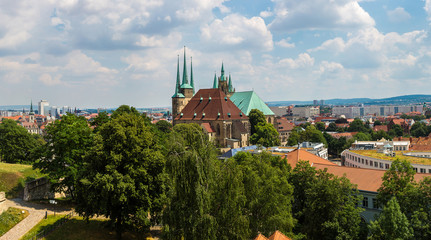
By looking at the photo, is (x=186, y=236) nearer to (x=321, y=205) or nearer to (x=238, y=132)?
(x=321, y=205)

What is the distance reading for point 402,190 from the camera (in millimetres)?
28094

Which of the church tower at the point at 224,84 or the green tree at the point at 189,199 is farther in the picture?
the church tower at the point at 224,84

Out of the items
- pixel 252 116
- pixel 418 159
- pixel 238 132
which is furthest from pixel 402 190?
pixel 252 116

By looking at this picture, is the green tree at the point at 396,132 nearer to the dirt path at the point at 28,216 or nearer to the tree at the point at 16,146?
the tree at the point at 16,146

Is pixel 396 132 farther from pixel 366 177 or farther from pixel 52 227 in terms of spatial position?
pixel 52 227

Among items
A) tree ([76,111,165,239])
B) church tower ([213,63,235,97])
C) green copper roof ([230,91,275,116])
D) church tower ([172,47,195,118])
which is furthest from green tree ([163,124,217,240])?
church tower ([213,63,235,97])

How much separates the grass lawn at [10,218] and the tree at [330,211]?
71.0ft

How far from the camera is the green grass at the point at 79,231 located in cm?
2630

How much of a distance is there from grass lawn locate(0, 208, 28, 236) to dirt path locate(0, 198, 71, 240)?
32 cm

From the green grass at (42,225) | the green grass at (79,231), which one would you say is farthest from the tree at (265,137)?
the green grass at (42,225)

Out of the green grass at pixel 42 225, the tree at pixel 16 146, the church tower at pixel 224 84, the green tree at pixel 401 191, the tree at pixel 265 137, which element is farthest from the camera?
the church tower at pixel 224 84

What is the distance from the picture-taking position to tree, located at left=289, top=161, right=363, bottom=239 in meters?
28.3

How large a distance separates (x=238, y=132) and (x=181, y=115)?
1406cm

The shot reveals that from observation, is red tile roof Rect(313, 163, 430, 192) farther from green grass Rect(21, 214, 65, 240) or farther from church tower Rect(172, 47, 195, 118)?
church tower Rect(172, 47, 195, 118)
